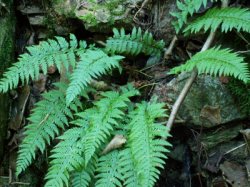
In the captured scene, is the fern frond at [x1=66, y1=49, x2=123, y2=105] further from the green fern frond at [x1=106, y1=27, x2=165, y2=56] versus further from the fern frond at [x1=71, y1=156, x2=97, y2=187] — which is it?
the fern frond at [x1=71, y1=156, x2=97, y2=187]

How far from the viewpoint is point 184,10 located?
4070 millimetres

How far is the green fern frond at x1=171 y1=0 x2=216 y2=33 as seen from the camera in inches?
155

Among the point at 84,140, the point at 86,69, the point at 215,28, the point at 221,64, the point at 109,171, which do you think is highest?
the point at 215,28

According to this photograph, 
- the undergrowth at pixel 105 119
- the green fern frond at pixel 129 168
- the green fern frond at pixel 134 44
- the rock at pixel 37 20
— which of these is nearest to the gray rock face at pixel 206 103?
the undergrowth at pixel 105 119

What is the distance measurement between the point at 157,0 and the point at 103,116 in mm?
1831

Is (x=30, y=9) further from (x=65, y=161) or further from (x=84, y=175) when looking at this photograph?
(x=84, y=175)

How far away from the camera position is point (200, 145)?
394 cm

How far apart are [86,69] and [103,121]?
0.53 m

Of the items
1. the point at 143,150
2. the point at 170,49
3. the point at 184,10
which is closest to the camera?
the point at 143,150

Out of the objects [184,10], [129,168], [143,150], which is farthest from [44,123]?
[184,10]

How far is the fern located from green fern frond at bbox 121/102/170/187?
22cm

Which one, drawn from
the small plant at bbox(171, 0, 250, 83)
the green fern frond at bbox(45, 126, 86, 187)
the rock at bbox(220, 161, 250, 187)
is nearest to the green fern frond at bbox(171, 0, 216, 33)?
the small plant at bbox(171, 0, 250, 83)

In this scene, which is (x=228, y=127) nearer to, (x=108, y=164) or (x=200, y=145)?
(x=200, y=145)

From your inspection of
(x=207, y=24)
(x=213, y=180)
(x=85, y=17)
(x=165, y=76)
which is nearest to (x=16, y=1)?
(x=85, y=17)
